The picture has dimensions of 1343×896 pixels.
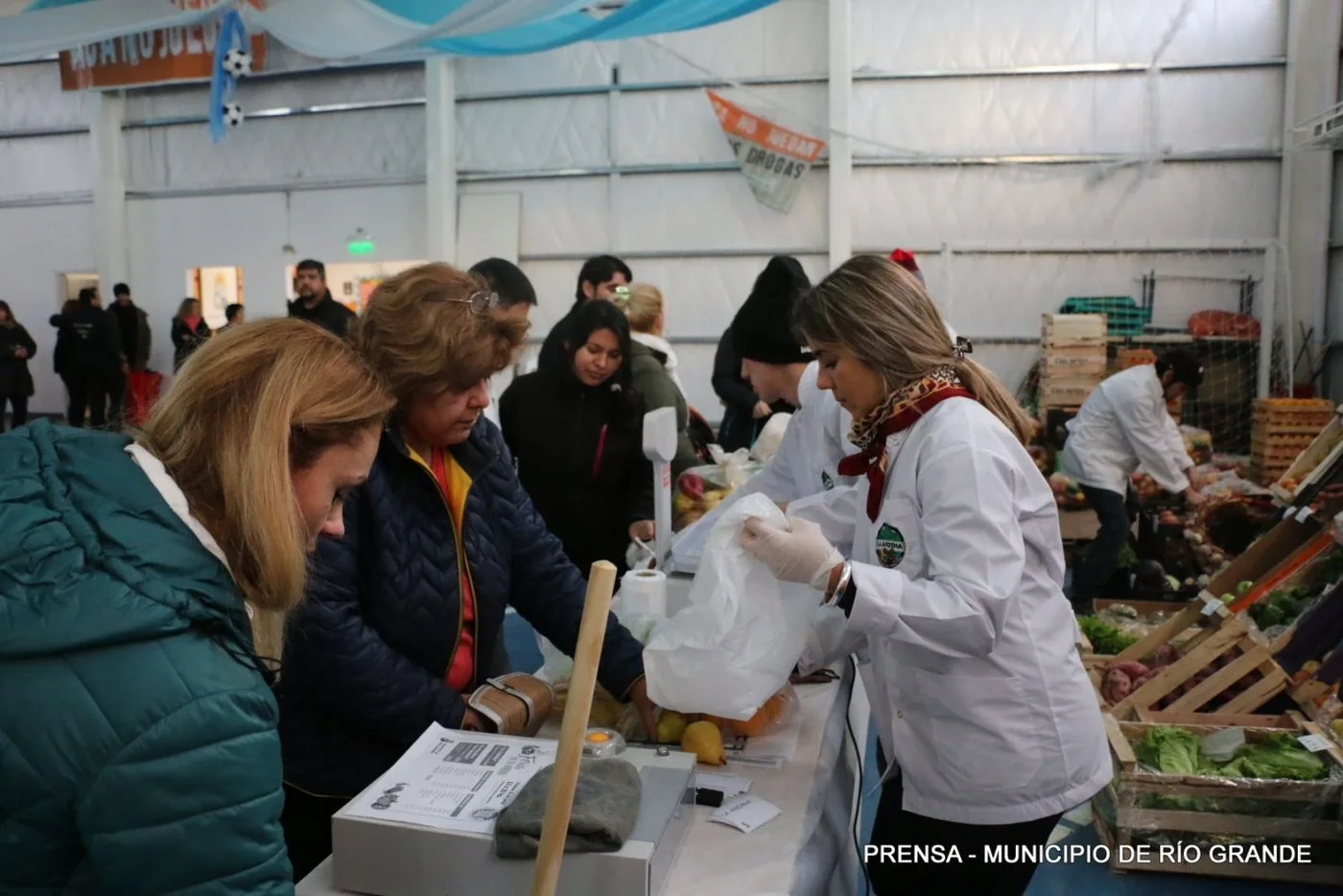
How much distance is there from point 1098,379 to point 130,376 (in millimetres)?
8296

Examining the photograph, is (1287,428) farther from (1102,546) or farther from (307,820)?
(307,820)

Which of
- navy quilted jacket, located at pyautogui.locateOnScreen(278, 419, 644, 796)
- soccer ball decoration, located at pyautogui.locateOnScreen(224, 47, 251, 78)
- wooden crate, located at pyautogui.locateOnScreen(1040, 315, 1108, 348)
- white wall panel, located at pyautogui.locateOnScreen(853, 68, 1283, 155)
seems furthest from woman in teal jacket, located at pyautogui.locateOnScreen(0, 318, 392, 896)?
white wall panel, located at pyautogui.locateOnScreen(853, 68, 1283, 155)

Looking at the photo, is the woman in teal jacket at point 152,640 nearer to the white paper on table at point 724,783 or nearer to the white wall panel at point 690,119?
the white paper on table at point 724,783

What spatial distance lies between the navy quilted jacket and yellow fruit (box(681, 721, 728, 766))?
0.15 metres

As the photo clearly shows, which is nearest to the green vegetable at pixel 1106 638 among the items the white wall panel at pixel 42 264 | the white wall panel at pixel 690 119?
the white wall panel at pixel 690 119

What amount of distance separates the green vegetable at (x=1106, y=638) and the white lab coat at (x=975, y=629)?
2629 mm

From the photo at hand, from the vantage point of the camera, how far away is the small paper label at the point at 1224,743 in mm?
3020

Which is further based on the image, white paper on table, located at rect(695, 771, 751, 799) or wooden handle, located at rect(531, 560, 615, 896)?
white paper on table, located at rect(695, 771, 751, 799)

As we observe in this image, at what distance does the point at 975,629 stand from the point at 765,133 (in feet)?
24.9

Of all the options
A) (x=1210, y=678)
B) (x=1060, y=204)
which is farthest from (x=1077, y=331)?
(x=1210, y=678)

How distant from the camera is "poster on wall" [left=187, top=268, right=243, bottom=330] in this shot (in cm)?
1009

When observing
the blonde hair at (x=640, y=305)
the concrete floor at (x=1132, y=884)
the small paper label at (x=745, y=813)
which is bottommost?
the concrete floor at (x=1132, y=884)

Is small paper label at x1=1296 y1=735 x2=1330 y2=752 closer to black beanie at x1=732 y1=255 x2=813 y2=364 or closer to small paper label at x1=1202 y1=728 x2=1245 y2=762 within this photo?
small paper label at x1=1202 y1=728 x2=1245 y2=762

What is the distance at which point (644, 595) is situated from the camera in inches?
75.3
